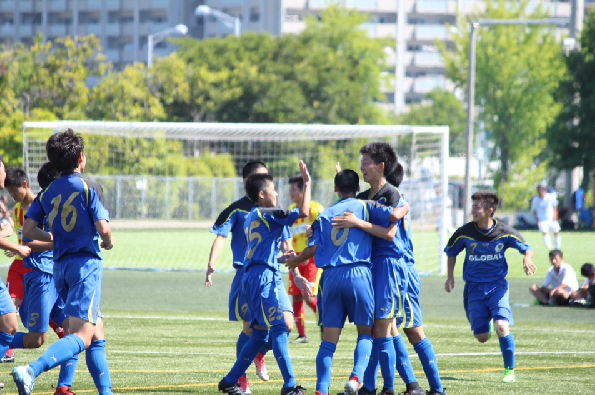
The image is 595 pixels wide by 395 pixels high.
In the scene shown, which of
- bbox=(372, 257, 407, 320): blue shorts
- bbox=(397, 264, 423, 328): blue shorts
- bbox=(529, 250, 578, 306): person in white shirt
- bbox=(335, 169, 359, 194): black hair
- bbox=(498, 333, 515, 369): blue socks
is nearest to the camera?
bbox=(372, 257, 407, 320): blue shorts

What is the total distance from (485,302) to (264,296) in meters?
2.62

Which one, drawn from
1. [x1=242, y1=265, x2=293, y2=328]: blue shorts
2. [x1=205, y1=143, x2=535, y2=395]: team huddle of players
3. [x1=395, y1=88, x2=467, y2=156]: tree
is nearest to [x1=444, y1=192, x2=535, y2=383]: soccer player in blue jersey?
[x1=205, y1=143, x2=535, y2=395]: team huddle of players

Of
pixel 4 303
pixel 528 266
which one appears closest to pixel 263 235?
pixel 4 303

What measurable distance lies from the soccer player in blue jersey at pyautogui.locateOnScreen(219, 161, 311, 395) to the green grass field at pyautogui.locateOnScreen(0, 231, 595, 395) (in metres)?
0.52

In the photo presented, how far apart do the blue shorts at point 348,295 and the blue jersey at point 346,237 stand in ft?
0.22

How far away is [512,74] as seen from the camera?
53500mm

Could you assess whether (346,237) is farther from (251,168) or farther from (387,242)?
(251,168)

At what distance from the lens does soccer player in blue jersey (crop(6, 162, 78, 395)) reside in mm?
7605

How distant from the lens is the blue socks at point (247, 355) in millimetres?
7246

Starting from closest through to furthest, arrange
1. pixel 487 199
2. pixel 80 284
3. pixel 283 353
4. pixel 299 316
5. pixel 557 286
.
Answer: pixel 80 284, pixel 283 353, pixel 487 199, pixel 299 316, pixel 557 286

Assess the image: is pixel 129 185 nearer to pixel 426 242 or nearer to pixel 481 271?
pixel 426 242

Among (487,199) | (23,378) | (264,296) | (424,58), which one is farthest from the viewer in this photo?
(424,58)

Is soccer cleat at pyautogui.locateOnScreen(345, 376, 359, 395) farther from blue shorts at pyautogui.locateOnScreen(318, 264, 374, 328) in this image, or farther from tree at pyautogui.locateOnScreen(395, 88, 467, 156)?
tree at pyautogui.locateOnScreen(395, 88, 467, 156)

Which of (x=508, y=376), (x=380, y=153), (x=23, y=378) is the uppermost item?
(x=380, y=153)
